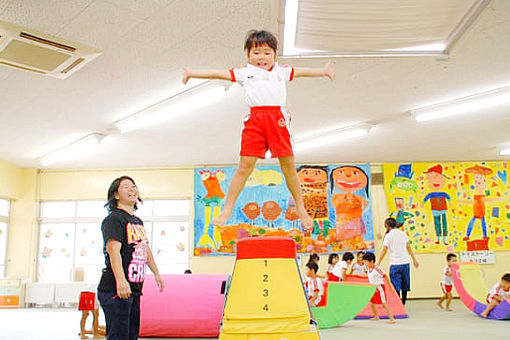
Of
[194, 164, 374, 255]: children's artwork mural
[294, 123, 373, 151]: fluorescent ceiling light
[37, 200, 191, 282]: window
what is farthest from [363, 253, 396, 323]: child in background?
[37, 200, 191, 282]: window

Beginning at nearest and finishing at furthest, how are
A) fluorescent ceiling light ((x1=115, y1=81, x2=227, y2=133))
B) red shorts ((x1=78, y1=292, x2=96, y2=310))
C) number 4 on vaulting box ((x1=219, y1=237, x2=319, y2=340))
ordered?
number 4 on vaulting box ((x1=219, y1=237, x2=319, y2=340)), red shorts ((x1=78, y1=292, x2=96, y2=310)), fluorescent ceiling light ((x1=115, y1=81, x2=227, y2=133))

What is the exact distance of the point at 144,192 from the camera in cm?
1067

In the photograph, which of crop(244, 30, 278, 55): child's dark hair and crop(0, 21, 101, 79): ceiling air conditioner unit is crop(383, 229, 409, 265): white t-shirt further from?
crop(244, 30, 278, 55): child's dark hair

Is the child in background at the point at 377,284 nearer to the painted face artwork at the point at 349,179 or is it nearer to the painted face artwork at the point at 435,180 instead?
the painted face artwork at the point at 349,179

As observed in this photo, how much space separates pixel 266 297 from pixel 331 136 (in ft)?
21.8

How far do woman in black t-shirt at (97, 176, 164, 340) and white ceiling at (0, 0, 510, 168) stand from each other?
2227mm

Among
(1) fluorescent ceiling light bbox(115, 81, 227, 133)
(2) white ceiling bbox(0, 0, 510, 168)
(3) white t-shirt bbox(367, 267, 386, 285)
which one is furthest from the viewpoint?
(3) white t-shirt bbox(367, 267, 386, 285)

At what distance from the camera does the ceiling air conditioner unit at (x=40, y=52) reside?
4395 mm

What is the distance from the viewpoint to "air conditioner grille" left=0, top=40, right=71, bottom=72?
4.59m

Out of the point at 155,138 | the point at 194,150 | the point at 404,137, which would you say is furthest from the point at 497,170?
the point at 155,138

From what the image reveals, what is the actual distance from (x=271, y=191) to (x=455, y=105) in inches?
177

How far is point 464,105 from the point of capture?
281 inches

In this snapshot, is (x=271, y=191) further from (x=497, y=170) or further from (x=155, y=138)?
(x=497, y=170)

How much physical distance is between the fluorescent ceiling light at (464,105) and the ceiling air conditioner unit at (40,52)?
503 centimetres
